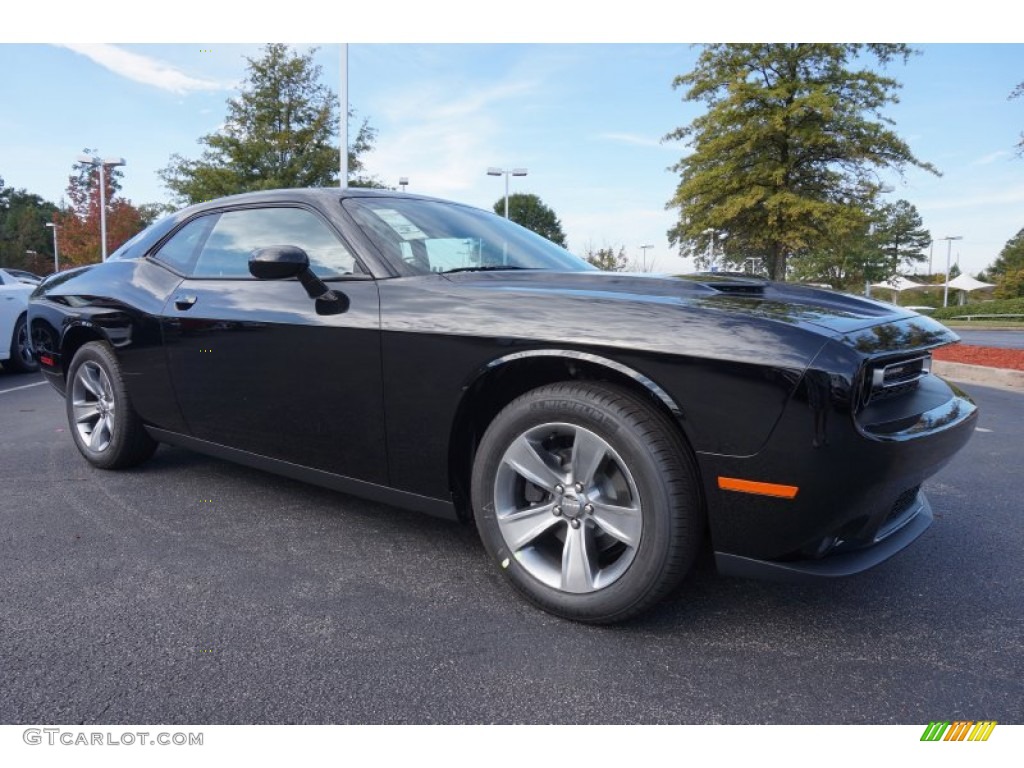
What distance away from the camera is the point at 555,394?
208 centimetres

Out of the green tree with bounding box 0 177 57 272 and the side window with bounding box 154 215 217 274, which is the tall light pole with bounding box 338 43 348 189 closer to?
the side window with bounding box 154 215 217 274

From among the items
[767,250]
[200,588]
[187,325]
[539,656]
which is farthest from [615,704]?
[767,250]

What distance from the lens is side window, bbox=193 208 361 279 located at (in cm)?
271

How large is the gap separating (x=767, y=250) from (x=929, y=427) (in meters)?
20.9

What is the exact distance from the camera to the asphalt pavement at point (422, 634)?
1.70 metres

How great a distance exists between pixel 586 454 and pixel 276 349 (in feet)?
4.60

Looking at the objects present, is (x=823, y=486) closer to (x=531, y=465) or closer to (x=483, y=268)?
(x=531, y=465)

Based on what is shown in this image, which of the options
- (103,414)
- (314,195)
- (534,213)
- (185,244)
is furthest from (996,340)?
(534,213)

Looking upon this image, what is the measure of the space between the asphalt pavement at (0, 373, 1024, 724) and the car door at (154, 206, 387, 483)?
1.45 ft

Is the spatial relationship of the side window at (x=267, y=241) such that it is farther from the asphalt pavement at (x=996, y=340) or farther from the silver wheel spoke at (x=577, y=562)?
the asphalt pavement at (x=996, y=340)

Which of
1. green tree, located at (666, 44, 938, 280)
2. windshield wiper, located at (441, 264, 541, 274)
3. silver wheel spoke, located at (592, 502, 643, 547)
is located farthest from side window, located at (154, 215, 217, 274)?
green tree, located at (666, 44, 938, 280)

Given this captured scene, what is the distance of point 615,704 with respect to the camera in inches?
67.3

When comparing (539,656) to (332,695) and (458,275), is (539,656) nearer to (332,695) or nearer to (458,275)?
(332,695)

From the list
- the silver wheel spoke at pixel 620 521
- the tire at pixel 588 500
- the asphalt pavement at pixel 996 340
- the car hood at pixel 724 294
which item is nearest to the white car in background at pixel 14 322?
the car hood at pixel 724 294
